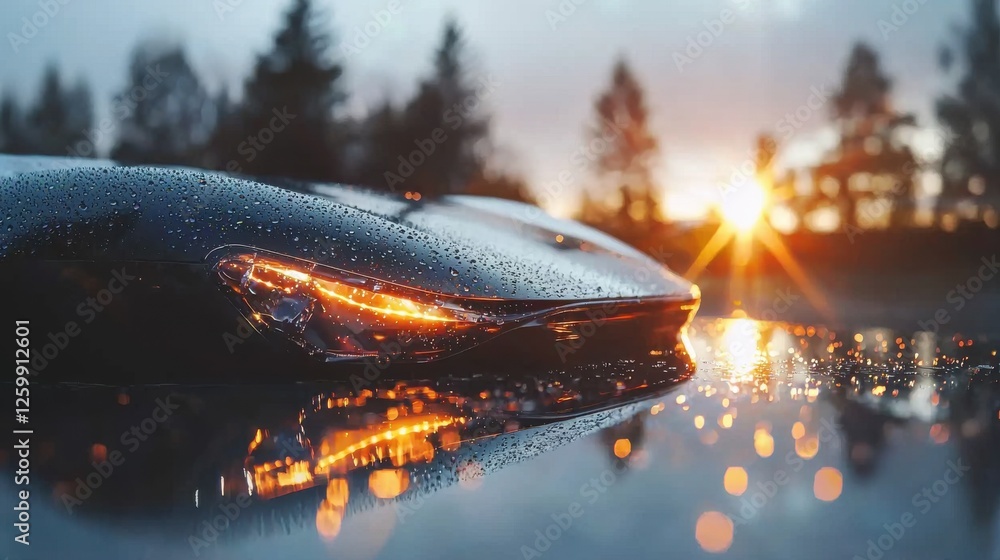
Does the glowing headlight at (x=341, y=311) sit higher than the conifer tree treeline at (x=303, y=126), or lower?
lower

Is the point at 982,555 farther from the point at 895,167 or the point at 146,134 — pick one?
the point at 146,134

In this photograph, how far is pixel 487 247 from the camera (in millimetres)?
2055

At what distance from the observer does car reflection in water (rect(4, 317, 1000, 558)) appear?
102cm

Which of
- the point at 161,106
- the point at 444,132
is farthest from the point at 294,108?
the point at 161,106

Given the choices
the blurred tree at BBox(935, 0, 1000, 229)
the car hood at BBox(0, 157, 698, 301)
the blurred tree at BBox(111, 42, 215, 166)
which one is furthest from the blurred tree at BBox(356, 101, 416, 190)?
the car hood at BBox(0, 157, 698, 301)

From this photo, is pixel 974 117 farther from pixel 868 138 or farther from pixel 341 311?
pixel 341 311

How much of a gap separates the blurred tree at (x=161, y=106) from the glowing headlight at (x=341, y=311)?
40.5m

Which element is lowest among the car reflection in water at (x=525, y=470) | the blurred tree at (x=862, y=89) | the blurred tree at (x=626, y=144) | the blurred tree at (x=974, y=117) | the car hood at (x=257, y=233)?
the car reflection in water at (x=525, y=470)

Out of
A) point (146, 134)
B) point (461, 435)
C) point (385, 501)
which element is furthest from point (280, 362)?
point (146, 134)

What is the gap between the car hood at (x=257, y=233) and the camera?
162cm

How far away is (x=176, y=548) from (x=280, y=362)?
69 cm

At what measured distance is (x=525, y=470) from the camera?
1.28 metres

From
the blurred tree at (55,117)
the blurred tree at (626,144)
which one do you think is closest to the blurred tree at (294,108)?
the blurred tree at (626,144)

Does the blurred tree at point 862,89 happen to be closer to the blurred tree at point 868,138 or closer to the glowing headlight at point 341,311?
the blurred tree at point 868,138
